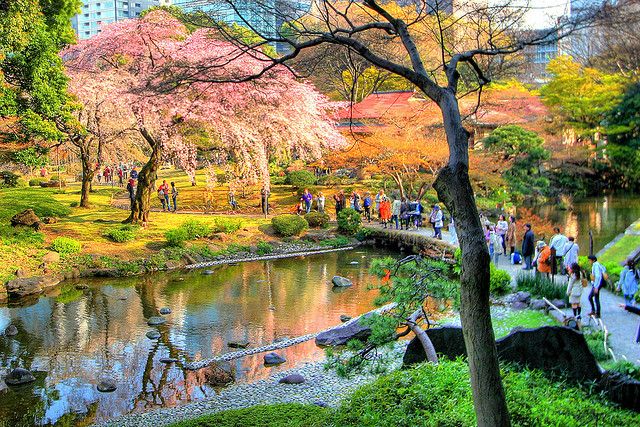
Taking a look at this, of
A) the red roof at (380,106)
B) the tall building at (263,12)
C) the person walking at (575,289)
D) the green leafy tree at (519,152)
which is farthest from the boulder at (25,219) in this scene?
the green leafy tree at (519,152)

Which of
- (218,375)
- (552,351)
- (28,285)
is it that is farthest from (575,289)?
(28,285)

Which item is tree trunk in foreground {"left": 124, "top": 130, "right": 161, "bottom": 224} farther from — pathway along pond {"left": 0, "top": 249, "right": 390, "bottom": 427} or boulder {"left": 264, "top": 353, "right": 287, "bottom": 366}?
boulder {"left": 264, "top": 353, "right": 287, "bottom": 366}

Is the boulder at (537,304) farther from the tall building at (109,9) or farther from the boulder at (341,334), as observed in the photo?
the tall building at (109,9)

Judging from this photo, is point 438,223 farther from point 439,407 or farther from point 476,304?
point 476,304

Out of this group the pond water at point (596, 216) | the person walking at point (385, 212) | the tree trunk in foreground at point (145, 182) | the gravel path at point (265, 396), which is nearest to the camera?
the gravel path at point (265, 396)

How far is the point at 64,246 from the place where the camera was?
62.8ft

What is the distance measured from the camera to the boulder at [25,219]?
20.1 meters

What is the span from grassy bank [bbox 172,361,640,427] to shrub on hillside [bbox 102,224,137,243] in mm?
14012

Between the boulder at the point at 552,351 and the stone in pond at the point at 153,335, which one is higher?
the boulder at the point at 552,351

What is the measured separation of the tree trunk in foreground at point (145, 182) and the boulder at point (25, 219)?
326 centimetres

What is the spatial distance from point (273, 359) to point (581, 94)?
29162 millimetres

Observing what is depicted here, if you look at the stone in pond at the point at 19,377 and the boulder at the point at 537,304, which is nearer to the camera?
the stone in pond at the point at 19,377

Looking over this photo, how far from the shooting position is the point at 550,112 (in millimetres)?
36812

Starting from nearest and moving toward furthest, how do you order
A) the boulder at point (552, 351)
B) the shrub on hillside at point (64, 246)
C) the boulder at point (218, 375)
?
the boulder at point (552, 351)
the boulder at point (218, 375)
the shrub on hillside at point (64, 246)
